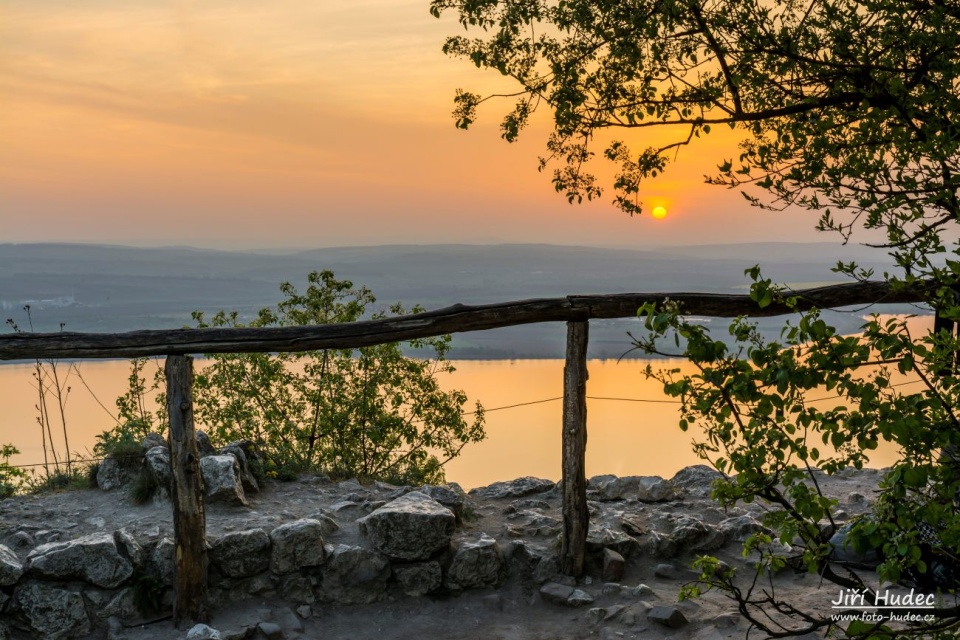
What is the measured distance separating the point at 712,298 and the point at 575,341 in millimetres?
1070

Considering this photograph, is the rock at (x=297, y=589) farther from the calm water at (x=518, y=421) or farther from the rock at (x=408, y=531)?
the calm water at (x=518, y=421)

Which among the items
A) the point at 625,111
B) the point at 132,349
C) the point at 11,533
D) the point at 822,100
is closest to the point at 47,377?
the point at 11,533

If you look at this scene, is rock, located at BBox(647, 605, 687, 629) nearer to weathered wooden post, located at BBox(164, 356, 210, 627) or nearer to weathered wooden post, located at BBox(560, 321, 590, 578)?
weathered wooden post, located at BBox(560, 321, 590, 578)

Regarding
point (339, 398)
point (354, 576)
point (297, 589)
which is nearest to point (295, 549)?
point (297, 589)

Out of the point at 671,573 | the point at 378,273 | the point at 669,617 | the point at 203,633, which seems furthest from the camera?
the point at 378,273

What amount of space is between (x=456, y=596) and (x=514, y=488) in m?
1.79

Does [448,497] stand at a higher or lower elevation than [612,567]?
higher

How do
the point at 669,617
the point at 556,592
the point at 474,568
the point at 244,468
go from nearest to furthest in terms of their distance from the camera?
the point at 669,617
the point at 556,592
the point at 474,568
the point at 244,468

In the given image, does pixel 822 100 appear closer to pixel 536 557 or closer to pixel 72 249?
pixel 536 557

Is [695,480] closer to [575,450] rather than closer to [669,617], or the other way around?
[575,450]

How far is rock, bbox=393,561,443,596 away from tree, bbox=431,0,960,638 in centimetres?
189

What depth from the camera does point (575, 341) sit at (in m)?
5.83

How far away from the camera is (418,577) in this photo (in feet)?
18.9

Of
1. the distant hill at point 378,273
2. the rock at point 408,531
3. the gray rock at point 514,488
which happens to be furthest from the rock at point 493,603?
the distant hill at point 378,273
